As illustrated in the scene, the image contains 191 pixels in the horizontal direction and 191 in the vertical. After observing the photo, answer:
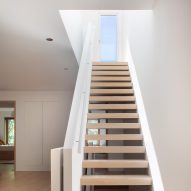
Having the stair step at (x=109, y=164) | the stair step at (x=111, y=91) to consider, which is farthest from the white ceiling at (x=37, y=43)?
the stair step at (x=109, y=164)

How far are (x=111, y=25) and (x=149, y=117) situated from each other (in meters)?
5.91

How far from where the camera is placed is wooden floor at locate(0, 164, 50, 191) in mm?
5859

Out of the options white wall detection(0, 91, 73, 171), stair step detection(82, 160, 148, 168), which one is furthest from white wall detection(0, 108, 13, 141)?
stair step detection(82, 160, 148, 168)

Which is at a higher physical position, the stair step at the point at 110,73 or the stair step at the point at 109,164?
the stair step at the point at 110,73

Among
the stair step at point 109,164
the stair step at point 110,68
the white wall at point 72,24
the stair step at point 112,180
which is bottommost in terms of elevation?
the stair step at point 112,180

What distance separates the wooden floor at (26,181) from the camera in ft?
19.2

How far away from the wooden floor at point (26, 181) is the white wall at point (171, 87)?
3405 mm

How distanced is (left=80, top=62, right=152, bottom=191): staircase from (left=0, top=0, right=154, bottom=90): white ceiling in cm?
94

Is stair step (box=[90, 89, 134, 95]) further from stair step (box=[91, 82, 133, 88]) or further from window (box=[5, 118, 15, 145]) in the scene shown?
window (box=[5, 118, 15, 145])

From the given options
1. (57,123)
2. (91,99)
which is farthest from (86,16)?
(91,99)

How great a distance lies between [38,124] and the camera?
8438 millimetres

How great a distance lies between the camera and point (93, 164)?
12.4ft

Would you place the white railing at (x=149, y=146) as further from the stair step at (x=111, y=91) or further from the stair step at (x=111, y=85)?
the stair step at (x=111, y=85)

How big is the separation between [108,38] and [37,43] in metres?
4.88
